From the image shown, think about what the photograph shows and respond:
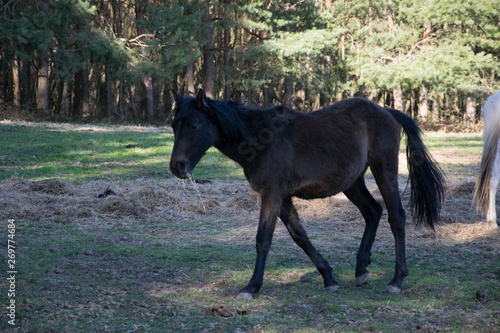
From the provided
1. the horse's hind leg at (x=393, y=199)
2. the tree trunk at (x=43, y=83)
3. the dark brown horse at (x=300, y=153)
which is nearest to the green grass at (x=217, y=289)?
the dark brown horse at (x=300, y=153)

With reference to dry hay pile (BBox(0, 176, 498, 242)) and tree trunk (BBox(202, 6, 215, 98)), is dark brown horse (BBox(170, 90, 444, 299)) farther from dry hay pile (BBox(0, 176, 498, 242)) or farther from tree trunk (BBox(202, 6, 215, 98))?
tree trunk (BBox(202, 6, 215, 98))

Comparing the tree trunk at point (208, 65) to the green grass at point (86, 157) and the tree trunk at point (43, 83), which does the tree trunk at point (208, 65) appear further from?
the green grass at point (86, 157)

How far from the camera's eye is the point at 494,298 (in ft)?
14.6

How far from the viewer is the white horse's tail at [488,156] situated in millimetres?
7418

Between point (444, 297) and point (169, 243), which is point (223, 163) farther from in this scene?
point (444, 297)

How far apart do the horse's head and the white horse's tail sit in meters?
4.64

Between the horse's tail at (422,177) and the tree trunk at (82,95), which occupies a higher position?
the tree trunk at (82,95)

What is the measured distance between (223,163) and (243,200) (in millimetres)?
4662

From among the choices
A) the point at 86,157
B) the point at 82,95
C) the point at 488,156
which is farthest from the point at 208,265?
the point at 82,95

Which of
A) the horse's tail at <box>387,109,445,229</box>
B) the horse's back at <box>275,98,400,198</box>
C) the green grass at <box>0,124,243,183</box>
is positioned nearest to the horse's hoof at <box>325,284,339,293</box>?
the horse's back at <box>275,98,400,198</box>

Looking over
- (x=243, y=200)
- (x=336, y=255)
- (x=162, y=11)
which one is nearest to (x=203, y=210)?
(x=243, y=200)

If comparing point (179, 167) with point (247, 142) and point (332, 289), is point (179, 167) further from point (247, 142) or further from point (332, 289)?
point (332, 289)

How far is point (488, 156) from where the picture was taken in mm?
7512

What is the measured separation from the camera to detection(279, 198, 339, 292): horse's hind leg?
4.86 m
